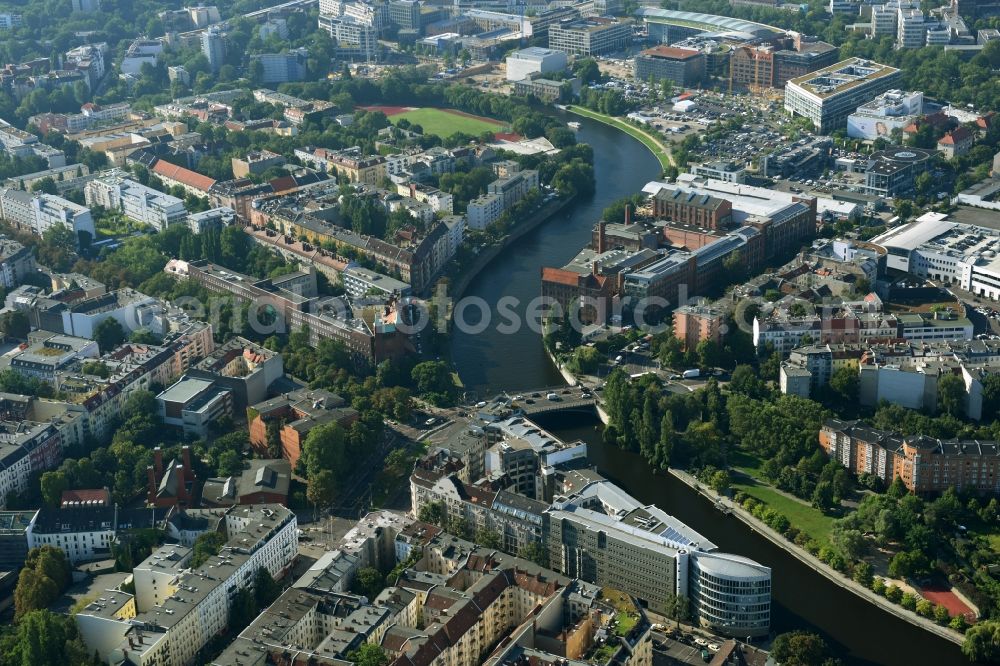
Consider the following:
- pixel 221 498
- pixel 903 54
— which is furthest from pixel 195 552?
pixel 903 54

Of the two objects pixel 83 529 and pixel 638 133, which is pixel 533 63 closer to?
pixel 638 133

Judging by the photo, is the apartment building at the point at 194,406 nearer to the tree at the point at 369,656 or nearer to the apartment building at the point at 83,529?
the apartment building at the point at 83,529

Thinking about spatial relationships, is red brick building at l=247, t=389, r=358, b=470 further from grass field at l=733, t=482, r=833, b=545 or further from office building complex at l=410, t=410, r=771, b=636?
grass field at l=733, t=482, r=833, b=545

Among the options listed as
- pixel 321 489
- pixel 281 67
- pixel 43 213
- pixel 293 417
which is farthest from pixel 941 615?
pixel 281 67

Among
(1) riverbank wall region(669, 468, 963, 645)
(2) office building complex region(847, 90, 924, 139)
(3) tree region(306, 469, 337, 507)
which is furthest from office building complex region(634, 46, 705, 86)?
(3) tree region(306, 469, 337, 507)

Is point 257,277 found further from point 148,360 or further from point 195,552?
point 195,552
